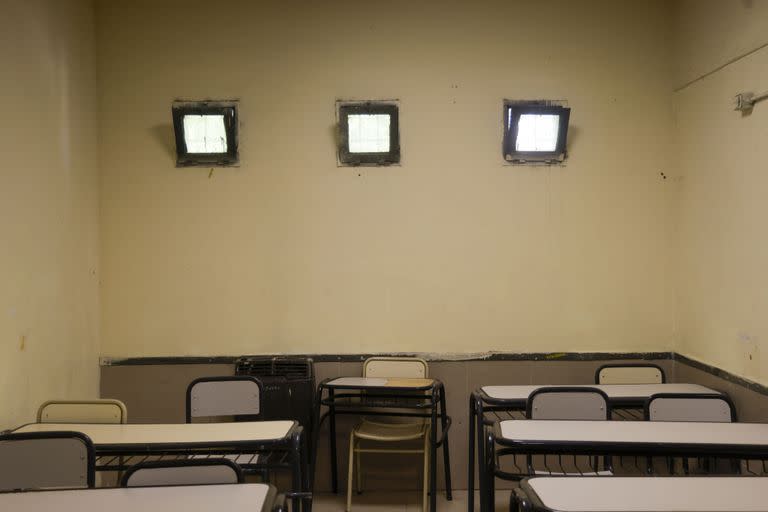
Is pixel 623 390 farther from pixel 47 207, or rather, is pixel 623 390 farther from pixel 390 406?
pixel 47 207

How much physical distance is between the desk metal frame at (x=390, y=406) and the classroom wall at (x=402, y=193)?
1.17 feet

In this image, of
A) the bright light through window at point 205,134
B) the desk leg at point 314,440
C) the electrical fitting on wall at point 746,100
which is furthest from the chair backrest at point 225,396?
the electrical fitting on wall at point 746,100

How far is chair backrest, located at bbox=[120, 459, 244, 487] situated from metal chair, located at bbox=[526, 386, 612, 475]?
A: 1.52m

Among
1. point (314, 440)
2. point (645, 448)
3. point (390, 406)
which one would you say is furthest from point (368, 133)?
point (645, 448)

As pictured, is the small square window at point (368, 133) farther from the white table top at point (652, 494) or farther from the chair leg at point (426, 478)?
the white table top at point (652, 494)

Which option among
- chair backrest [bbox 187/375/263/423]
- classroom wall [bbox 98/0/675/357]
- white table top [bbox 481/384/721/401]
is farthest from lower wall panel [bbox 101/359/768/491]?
chair backrest [bbox 187/375/263/423]

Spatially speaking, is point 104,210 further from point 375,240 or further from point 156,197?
point 375,240

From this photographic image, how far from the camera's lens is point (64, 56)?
3922 millimetres

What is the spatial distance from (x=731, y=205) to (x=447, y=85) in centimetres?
192

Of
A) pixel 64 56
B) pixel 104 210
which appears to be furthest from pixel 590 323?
pixel 64 56

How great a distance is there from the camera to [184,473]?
2.26 metres

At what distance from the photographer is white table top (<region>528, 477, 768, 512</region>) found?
6.50 feet

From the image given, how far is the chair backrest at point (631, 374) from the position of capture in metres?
4.03

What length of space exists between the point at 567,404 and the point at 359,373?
164cm
